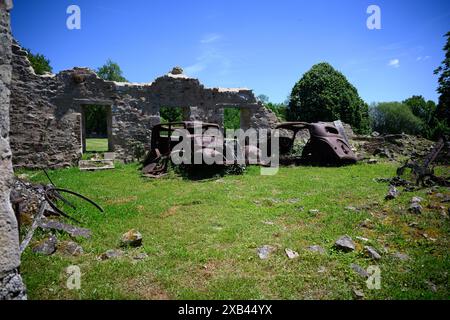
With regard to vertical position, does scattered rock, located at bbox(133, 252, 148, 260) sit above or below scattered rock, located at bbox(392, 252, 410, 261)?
below

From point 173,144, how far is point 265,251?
675 cm

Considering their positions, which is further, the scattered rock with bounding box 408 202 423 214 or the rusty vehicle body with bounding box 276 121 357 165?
the rusty vehicle body with bounding box 276 121 357 165

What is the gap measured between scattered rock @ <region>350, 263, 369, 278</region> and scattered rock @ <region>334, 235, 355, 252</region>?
0.36 meters

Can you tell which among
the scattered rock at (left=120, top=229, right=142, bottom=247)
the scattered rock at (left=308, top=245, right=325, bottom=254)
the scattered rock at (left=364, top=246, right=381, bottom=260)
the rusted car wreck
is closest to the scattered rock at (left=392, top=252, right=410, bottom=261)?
the scattered rock at (left=364, top=246, right=381, bottom=260)

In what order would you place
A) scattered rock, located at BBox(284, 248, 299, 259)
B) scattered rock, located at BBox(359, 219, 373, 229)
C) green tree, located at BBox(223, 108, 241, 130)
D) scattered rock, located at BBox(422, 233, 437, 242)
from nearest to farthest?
scattered rock, located at BBox(284, 248, 299, 259) < scattered rock, located at BBox(422, 233, 437, 242) < scattered rock, located at BBox(359, 219, 373, 229) < green tree, located at BBox(223, 108, 241, 130)

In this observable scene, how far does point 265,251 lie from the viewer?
11.2 feet

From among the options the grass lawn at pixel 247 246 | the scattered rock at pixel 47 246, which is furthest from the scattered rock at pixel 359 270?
the scattered rock at pixel 47 246

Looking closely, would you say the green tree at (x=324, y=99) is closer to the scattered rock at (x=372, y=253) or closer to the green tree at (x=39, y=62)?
the scattered rock at (x=372, y=253)

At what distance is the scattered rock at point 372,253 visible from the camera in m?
3.15

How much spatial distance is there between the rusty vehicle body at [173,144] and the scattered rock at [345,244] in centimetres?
509

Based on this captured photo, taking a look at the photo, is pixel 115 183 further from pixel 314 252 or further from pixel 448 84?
pixel 448 84

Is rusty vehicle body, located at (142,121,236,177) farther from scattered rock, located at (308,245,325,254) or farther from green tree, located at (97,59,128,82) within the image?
green tree, located at (97,59,128,82)

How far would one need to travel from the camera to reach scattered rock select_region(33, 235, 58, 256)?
333 centimetres
